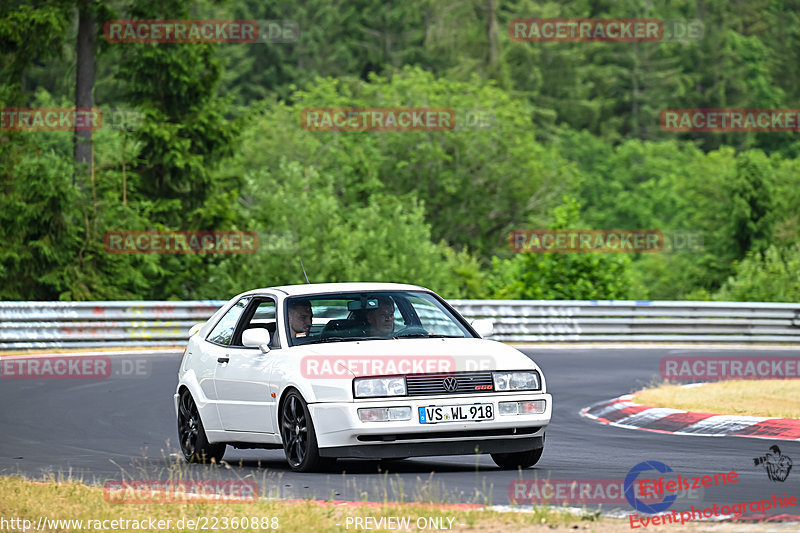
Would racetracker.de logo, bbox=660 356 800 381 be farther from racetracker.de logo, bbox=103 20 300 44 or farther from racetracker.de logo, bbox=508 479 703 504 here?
racetracker.de logo, bbox=103 20 300 44

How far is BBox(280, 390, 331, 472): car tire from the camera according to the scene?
1027 centimetres

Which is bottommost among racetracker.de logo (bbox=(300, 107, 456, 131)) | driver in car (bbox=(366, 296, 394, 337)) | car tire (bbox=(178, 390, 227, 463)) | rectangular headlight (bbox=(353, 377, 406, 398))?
car tire (bbox=(178, 390, 227, 463))

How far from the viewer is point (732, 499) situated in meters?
8.50

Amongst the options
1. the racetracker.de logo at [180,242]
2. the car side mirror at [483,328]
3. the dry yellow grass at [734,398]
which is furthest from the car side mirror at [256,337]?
the racetracker.de logo at [180,242]

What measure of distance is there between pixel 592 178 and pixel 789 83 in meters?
15.4

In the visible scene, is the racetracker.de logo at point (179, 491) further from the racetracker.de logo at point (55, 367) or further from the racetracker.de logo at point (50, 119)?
the racetracker.de logo at point (50, 119)

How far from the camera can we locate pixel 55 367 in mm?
23516

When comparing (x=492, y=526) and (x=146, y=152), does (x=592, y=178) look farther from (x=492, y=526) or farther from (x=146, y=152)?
(x=492, y=526)

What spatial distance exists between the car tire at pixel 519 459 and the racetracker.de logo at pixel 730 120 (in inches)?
Result: 2748

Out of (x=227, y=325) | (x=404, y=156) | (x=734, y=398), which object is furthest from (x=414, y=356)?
(x=404, y=156)

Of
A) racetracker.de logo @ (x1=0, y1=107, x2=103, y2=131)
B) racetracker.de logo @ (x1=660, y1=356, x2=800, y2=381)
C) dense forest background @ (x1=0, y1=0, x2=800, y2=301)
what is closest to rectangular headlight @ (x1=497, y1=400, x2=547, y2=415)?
racetracker.de logo @ (x1=660, y1=356, x2=800, y2=381)

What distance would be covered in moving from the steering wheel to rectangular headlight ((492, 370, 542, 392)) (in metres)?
1.05

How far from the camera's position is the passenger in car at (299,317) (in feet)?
37.0

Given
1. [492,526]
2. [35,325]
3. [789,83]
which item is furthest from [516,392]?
[789,83]
